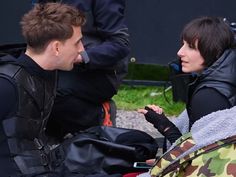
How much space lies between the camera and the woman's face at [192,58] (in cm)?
357

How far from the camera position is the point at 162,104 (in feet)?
22.7

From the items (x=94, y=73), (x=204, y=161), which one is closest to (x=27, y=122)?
(x=94, y=73)

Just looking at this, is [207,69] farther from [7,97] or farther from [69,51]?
[7,97]

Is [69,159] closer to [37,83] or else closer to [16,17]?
[37,83]

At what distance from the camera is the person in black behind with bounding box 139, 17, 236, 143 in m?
3.37

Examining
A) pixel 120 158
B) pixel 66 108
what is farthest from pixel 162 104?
pixel 120 158

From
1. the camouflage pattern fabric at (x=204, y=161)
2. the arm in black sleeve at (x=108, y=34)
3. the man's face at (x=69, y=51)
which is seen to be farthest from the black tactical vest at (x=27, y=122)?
the camouflage pattern fabric at (x=204, y=161)

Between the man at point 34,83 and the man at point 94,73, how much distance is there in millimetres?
478

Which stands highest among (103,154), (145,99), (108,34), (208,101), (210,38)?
(210,38)

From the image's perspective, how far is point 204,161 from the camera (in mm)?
2814

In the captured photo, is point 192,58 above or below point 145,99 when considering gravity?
above

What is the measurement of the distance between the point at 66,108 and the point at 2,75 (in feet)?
3.18

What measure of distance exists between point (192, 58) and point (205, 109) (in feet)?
1.14

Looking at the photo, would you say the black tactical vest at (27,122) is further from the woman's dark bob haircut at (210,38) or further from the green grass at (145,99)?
the green grass at (145,99)
